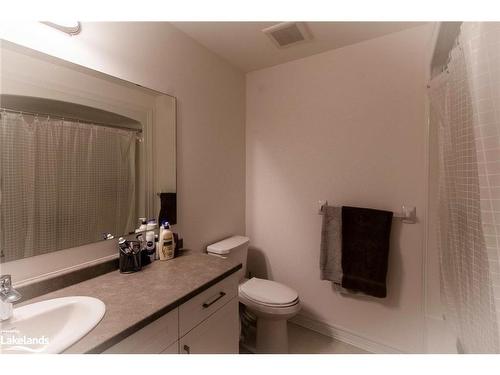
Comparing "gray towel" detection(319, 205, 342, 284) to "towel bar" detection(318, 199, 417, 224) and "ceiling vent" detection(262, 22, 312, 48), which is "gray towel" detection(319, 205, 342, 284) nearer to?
"towel bar" detection(318, 199, 417, 224)

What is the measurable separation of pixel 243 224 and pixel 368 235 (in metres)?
1.00

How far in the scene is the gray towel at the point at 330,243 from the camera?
162 centimetres

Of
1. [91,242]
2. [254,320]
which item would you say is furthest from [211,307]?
[254,320]

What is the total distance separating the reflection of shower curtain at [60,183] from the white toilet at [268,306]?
734 mm

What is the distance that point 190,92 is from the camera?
1.51 metres

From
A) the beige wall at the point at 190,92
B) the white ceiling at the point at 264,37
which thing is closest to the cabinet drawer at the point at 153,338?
the beige wall at the point at 190,92

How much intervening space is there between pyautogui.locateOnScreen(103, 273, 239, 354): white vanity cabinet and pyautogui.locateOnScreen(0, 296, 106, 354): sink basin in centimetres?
12

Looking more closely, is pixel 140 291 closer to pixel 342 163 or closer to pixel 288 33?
pixel 342 163

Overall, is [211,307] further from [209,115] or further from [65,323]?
[209,115]

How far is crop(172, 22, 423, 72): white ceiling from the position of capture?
140 centimetres

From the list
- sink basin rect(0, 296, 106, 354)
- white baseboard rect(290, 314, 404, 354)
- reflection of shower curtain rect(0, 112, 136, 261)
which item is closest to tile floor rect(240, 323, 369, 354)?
white baseboard rect(290, 314, 404, 354)

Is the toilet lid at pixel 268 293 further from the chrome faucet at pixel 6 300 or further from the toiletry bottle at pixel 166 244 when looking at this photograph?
the chrome faucet at pixel 6 300

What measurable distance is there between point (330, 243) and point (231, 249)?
2.36ft

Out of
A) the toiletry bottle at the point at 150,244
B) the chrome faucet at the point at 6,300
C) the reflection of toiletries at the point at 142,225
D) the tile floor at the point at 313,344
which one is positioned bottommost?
the tile floor at the point at 313,344
